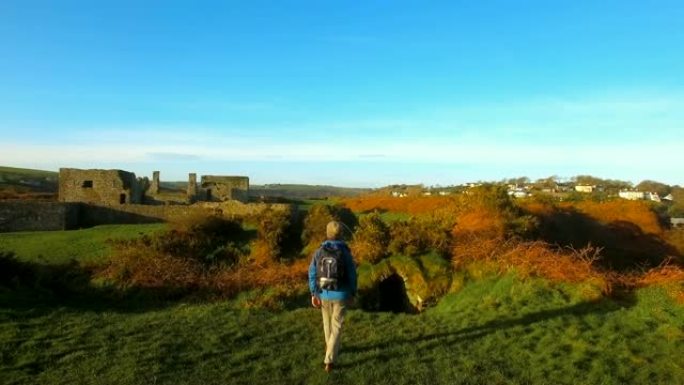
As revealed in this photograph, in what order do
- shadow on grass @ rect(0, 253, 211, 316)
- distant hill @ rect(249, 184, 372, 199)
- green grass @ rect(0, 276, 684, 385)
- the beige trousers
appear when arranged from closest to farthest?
1. green grass @ rect(0, 276, 684, 385)
2. the beige trousers
3. shadow on grass @ rect(0, 253, 211, 316)
4. distant hill @ rect(249, 184, 372, 199)

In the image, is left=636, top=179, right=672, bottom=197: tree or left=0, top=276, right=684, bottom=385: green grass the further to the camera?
left=636, top=179, right=672, bottom=197: tree

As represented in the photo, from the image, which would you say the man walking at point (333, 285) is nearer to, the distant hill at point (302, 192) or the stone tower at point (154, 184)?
the stone tower at point (154, 184)

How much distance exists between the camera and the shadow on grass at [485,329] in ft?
28.4

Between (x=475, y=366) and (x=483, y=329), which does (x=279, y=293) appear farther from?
(x=475, y=366)

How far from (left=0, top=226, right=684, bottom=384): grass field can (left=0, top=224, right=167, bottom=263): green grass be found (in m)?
5.72

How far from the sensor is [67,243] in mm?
19734

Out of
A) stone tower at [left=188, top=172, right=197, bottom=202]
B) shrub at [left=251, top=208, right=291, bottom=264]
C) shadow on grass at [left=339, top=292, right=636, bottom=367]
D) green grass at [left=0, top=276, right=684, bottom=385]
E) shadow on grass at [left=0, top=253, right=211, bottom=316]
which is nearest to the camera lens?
green grass at [left=0, top=276, right=684, bottom=385]

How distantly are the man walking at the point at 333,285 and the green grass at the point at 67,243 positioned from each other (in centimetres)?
1178

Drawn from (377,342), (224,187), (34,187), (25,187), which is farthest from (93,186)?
(34,187)

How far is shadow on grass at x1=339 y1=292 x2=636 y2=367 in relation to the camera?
866 cm

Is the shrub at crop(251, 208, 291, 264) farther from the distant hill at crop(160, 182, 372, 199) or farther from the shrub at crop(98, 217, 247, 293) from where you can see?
the distant hill at crop(160, 182, 372, 199)

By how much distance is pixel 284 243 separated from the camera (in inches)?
757

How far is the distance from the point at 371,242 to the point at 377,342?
20.5 ft

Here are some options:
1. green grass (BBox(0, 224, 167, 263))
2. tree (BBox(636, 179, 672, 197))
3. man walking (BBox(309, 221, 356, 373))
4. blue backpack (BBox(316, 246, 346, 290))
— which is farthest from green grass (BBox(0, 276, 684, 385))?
tree (BBox(636, 179, 672, 197))
